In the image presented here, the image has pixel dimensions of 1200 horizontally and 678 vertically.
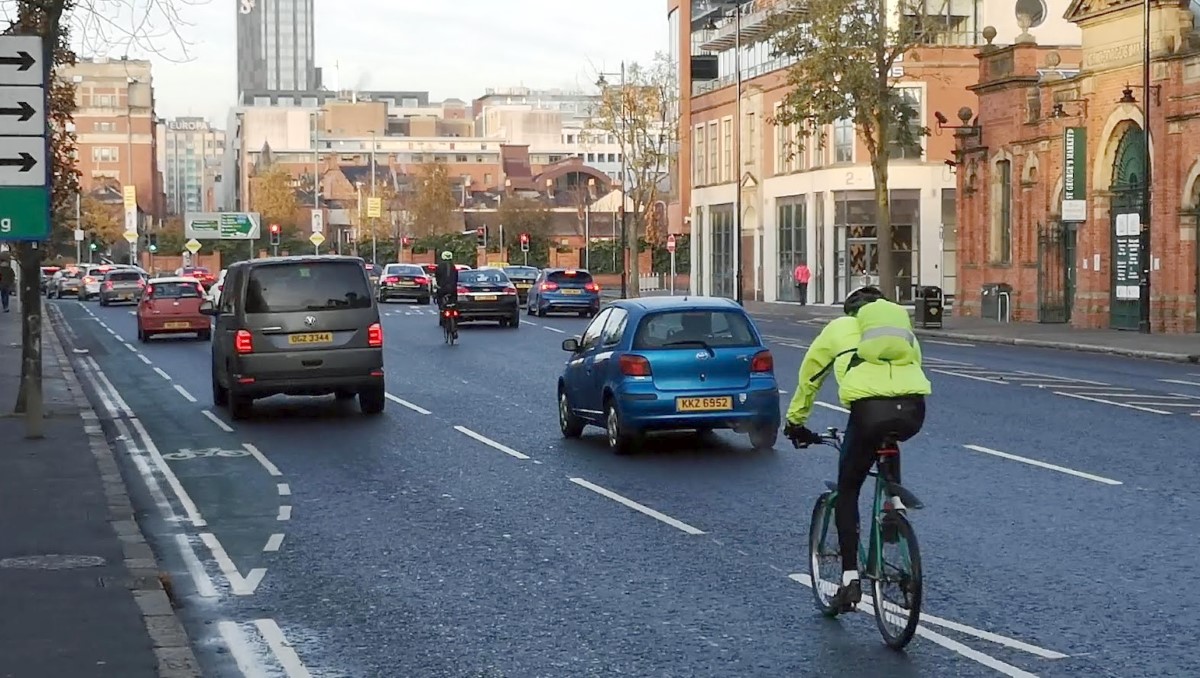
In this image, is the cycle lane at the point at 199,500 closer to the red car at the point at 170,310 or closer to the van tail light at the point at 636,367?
the van tail light at the point at 636,367

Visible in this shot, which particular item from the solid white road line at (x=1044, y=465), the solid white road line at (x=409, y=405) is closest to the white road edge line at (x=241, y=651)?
the solid white road line at (x=1044, y=465)

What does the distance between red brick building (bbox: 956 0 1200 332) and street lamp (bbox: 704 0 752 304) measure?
487 inches

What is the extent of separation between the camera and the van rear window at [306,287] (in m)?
22.4

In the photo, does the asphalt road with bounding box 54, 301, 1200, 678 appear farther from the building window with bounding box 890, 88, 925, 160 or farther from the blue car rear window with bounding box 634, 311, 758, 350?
the building window with bounding box 890, 88, 925, 160

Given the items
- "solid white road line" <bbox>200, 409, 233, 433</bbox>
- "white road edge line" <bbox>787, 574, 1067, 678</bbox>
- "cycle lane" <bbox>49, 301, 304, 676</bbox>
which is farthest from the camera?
"solid white road line" <bbox>200, 409, 233, 433</bbox>

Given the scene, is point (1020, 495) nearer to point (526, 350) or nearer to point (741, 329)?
point (741, 329)

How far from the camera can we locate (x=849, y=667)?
8.33 meters

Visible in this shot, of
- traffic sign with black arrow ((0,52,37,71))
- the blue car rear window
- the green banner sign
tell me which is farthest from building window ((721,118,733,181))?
traffic sign with black arrow ((0,52,37,71))

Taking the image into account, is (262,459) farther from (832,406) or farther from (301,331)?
(832,406)

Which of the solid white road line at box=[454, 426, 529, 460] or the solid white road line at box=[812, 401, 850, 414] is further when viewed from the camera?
the solid white road line at box=[812, 401, 850, 414]

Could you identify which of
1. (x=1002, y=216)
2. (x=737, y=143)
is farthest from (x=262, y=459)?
(x=737, y=143)

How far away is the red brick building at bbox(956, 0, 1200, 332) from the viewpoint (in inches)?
1676

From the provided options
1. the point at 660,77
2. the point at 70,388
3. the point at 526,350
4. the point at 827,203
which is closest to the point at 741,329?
the point at 70,388

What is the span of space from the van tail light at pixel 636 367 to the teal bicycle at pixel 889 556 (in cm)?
832
